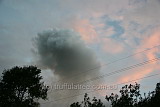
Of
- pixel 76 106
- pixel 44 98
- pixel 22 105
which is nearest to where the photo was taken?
pixel 22 105

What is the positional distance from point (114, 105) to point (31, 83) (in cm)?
3543

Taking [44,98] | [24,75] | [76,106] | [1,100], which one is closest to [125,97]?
[76,106]

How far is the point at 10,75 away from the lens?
6856cm

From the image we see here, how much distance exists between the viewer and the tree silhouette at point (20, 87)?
65.9 m

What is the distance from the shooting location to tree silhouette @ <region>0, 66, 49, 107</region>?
65875 mm

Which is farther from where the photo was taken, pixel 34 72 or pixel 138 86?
pixel 138 86

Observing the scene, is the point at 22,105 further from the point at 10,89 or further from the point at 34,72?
the point at 34,72

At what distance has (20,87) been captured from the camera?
224 ft

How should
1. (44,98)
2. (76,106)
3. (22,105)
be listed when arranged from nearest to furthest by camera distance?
(22,105)
(44,98)
(76,106)

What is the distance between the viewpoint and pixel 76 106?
98.1m

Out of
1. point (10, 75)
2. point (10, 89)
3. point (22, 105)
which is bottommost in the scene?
point (22, 105)

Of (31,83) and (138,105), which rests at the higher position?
(31,83)

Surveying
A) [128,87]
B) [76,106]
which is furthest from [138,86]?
[76,106]

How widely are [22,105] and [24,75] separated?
9.11 meters
